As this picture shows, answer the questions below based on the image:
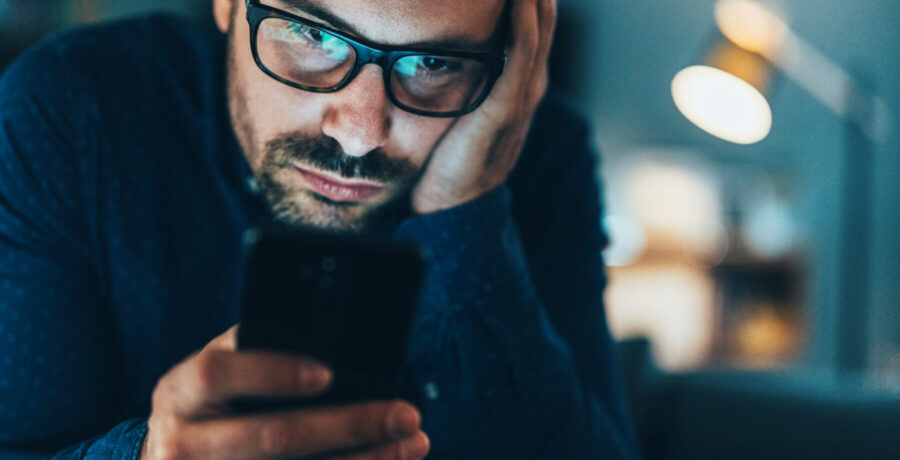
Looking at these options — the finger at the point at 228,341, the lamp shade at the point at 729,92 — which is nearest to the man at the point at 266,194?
the finger at the point at 228,341

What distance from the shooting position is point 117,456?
0.46 meters

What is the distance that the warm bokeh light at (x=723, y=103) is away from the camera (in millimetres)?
1835

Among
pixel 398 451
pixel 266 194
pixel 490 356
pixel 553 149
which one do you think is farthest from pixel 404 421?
pixel 553 149

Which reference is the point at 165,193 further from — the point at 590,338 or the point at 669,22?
the point at 669,22

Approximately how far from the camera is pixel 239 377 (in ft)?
1.14

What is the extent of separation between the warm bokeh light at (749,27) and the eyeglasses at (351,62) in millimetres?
1400

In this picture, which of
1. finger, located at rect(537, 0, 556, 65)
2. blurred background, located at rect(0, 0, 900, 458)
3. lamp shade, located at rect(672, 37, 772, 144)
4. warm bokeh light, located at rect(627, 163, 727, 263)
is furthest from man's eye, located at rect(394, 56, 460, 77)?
warm bokeh light, located at rect(627, 163, 727, 263)

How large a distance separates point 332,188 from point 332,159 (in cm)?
3

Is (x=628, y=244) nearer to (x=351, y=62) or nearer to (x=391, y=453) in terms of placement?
(x=351, y=62)

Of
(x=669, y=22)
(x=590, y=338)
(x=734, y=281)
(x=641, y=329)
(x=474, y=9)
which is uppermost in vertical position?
(x=669, y=22)

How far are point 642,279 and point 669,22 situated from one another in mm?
1384

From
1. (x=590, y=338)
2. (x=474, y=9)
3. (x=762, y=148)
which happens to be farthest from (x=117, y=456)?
(x=762, y=148)

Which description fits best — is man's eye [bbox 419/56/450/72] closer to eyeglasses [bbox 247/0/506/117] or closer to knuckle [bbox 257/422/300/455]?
eyeglasses [bbox 247/0/506/117]

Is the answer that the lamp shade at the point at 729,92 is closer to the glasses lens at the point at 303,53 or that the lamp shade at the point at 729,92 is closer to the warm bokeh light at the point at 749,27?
the warm bokeh light at the point at 749,27
